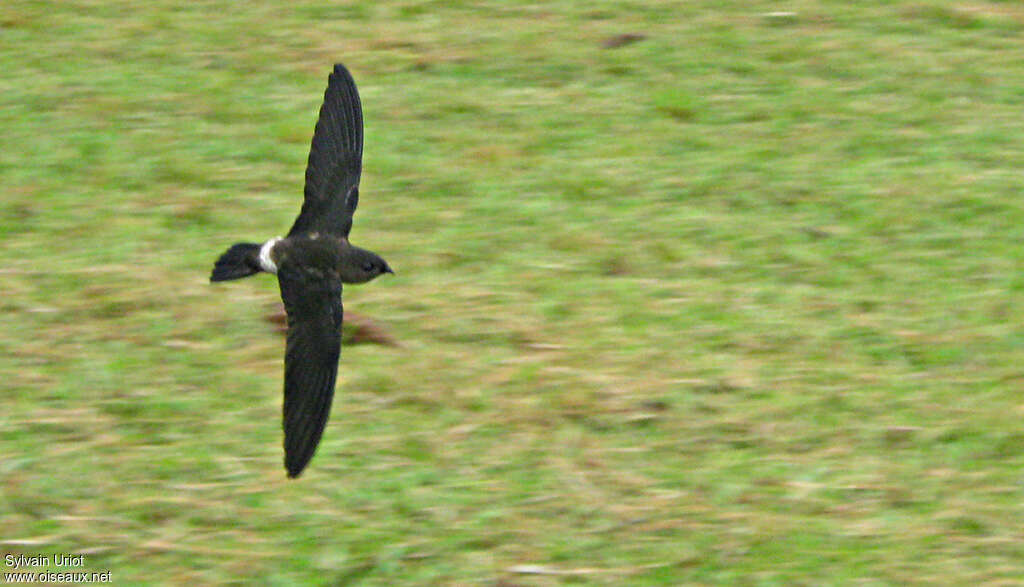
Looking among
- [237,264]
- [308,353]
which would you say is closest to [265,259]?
[237,264]

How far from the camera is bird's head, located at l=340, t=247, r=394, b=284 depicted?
4539 mm

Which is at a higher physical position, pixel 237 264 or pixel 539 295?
pixel 237 264

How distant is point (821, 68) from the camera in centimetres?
675

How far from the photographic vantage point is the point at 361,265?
179 inches

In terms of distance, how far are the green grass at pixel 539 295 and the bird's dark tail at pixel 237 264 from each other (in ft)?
1.30

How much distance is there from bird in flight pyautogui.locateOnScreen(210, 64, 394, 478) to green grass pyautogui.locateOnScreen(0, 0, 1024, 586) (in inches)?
12.6

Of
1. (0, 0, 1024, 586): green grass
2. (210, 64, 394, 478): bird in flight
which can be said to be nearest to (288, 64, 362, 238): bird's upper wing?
(210, 64, 394, 478): bird in flight

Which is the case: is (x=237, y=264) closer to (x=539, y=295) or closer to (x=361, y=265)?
(x=361, y=265)

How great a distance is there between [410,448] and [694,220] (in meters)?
1.64

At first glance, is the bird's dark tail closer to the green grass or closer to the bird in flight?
the bird in flight

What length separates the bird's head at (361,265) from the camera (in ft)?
14.9

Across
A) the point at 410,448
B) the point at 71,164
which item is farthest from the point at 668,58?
the point at 410,448

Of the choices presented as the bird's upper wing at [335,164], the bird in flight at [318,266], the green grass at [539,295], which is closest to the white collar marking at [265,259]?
the bird in flight at [318,266]

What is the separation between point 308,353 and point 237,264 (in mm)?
422
